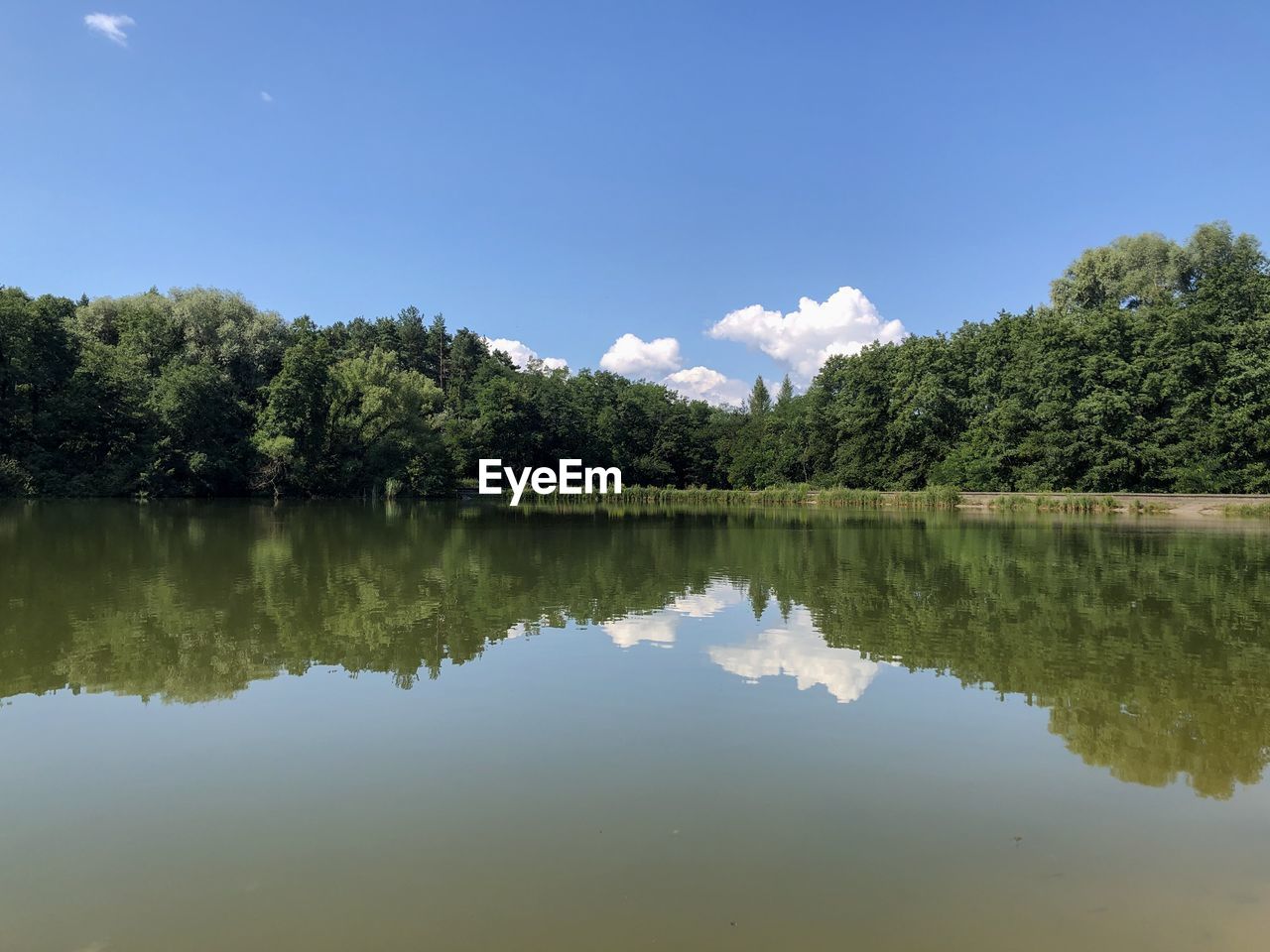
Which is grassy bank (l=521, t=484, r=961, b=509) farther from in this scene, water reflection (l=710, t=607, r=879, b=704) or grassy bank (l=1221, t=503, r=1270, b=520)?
water reflection (l=710, t=607, r=879, b=704)

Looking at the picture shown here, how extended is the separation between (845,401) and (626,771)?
69.7 m

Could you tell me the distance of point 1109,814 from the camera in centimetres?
491

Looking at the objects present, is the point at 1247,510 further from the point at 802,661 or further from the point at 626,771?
the point at 626,771

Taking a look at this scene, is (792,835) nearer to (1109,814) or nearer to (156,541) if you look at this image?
(1109,814)

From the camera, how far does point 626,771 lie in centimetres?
551

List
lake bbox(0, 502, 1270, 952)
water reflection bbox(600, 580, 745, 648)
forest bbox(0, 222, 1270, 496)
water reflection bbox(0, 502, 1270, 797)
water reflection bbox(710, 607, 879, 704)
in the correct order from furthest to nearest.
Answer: forest bbox(0, 222, 1270, 496), water reflection bbox(600, 580, 745, 648), water reflection bbox(710, 607, 879, 704), water reflection bbox(0, 502, 1270, 797), lake bbox(0, 502, 1270, 952)

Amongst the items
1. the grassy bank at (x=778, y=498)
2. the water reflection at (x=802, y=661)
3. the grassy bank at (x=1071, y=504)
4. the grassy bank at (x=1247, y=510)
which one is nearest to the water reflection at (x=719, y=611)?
the water reflection at (x=802, y=661)

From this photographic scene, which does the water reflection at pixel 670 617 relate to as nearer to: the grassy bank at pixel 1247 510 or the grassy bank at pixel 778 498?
the grassy bank at pixel 778 498

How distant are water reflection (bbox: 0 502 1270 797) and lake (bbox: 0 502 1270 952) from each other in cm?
8

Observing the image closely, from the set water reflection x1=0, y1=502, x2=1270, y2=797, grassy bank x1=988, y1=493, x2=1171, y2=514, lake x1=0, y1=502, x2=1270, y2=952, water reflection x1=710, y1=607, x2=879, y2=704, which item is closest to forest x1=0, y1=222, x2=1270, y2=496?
grassy bank x1=988, y1=493, x2=1171, y2=514

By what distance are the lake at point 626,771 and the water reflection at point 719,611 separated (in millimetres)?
83

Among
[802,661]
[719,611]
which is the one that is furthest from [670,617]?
[802,661]

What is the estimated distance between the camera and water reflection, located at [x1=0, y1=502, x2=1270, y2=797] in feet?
24.5

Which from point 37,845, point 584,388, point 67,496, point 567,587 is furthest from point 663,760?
point 584,388
